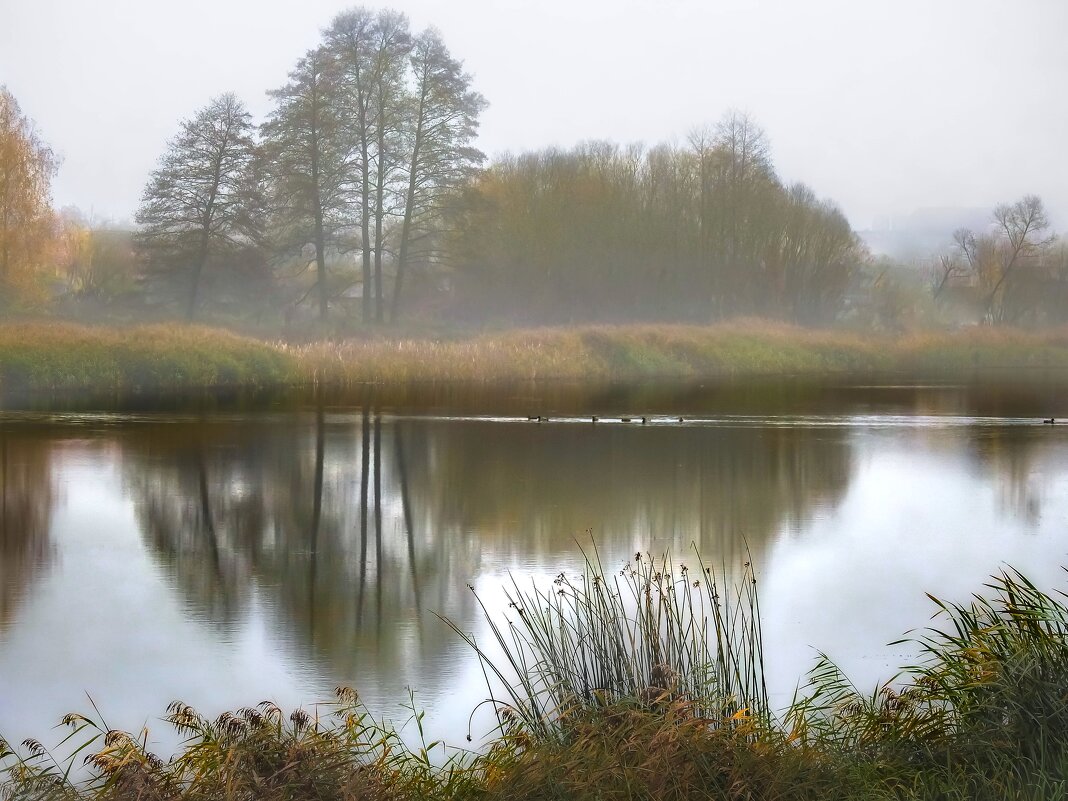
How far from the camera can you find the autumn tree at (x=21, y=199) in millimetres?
28797

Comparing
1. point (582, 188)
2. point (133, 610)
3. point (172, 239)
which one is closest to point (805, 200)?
point (582, 188)

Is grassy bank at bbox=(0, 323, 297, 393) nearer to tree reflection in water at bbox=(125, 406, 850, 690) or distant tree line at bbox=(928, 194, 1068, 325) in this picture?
tree reflection in water at bbox=(125, 406, 850, 690)

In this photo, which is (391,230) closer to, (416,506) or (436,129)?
(436,129)

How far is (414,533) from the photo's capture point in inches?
332

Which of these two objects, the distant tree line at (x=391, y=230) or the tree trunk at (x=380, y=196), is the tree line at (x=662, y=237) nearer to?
the distant tree line at (x=391, y=230)

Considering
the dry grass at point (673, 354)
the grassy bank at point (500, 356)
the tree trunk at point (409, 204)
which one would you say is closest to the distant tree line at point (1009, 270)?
the grassy bank at point (500, 356)

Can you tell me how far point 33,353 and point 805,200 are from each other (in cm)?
3251

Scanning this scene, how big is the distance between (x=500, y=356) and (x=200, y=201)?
9.31 meters

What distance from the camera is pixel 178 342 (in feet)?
73.2

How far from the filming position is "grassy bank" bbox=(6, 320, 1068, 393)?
20.9 metres

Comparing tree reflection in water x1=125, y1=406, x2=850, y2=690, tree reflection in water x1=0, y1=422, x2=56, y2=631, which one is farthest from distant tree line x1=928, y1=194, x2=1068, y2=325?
tree reflection in water x1=0, y1=422, x2=56, y2=631

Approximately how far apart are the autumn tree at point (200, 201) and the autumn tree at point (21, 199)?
261 centimetres

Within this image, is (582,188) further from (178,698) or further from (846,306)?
(178,698)

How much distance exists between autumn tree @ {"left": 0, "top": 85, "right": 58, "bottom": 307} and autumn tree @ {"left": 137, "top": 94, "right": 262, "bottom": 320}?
261 centimetres
